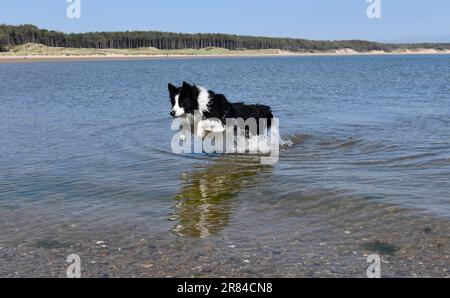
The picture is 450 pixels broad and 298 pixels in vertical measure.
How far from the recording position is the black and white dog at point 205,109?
10758mm

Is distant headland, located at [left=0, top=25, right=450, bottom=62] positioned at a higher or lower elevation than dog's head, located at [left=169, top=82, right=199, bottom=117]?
higher

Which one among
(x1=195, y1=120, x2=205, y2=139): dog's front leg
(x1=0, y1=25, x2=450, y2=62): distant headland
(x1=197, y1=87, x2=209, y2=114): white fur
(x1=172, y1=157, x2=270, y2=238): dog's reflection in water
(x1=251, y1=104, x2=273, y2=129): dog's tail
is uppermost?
(x1=0, y1=25, x2=450, y2=62): distant headland

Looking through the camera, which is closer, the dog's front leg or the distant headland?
the dog's front leg

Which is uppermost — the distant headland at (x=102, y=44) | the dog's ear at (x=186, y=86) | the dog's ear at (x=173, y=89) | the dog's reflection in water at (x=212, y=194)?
the distant headland at (x=102, y=44)

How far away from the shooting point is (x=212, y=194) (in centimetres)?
771

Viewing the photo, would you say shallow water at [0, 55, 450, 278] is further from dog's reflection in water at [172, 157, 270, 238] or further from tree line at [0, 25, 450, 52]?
tree line at [0, 25, 450, 52]

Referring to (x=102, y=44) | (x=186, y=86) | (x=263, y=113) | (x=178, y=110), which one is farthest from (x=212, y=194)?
(x=102, y=44)

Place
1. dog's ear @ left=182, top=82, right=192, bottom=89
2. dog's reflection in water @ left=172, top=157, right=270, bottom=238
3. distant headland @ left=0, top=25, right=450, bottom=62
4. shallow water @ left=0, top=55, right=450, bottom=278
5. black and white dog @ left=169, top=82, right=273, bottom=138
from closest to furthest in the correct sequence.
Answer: dog's reflection in water @ left=172, top=157, right=270, bottom=238 < shallow water @ left=0, top=55, right=450, bottom=278 < dog's ear @ left=182, top=82, right=192, bottom=89 < black and white dog @ left=169, top=82, right=273, bottom=138 < distant headland @ left=0, top=25, right=450, bottom=62

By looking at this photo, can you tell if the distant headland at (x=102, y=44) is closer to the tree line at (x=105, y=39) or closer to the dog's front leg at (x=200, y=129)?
the tree line at (x=105, y=39)

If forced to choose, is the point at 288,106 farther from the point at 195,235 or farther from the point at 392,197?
the point at 195,235

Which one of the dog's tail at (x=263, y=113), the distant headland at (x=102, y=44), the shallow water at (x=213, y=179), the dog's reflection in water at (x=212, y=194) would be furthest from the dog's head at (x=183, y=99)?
the distant headland at (x=102, y=44)

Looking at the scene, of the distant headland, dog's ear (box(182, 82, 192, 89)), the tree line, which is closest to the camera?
dog's ear (box(182, 82, 192, 89))

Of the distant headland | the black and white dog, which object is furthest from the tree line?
the black and white dog

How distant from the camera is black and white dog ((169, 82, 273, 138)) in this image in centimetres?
1076
